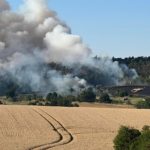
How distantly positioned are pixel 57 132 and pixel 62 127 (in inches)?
185

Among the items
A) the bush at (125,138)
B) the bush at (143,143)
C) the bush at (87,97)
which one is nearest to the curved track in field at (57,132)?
the bush at (125,138)

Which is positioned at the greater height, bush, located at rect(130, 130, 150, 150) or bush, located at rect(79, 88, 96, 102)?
bush, located at rect(79, 88, 96, 102)

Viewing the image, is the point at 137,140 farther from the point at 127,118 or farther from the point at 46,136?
the point at 127,118

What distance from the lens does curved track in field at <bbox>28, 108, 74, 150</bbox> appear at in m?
43.2

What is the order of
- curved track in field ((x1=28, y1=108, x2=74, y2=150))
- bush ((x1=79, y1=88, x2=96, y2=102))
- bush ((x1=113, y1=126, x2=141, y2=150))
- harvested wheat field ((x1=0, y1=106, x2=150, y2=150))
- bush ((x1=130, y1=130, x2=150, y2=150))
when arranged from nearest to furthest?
1. bush ((x1=130, y1=130, x2=150, y2=150))
2. bush ((x1=113, y1=126, x2=141, y2=150))
3. curved track in field ((x1=28, y1=108, x2=74, y2=150))
4. harvested wheat field ((x1=0, y1=106, x2=150, y2=150))
5. bush ((x1=79, y1=88, x2=96, y2=102))

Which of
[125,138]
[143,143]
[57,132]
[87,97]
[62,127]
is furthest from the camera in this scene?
[87,97]

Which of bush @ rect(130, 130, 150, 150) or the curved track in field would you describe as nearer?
bush @ rect(130, 130, 150, 150)

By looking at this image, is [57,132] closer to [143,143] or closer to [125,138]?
[125,138]

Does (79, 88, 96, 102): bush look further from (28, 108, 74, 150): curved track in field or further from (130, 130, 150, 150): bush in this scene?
(130, 130, 150, 150): bush

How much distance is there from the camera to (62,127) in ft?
190

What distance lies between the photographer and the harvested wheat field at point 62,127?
4416 cm

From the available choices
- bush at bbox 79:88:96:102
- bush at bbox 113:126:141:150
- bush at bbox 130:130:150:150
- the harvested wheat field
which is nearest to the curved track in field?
the harvested wheat field

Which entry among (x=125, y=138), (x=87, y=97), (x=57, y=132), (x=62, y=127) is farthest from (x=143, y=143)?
(x=87, y=97)

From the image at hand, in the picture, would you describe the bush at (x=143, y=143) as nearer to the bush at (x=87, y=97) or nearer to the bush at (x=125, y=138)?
the bush at (x=125, y=138)
